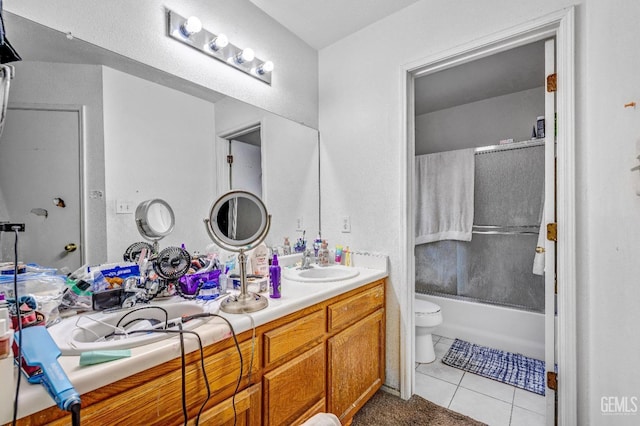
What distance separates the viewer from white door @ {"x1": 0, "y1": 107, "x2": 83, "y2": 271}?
1.04 m

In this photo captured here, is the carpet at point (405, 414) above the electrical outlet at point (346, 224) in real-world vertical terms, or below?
below

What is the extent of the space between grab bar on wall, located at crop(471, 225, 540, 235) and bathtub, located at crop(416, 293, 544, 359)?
2.27ft

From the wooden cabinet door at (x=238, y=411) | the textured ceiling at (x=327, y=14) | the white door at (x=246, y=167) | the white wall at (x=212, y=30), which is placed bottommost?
the wooden cabinet door at (x=238, y=411)

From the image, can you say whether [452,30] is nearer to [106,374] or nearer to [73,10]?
[73,10]

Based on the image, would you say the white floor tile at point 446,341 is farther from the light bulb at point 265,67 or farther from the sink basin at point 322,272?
the light bulb at point 265,67

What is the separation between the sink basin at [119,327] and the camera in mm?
770

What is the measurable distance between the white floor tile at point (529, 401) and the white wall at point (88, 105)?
243 centimetres

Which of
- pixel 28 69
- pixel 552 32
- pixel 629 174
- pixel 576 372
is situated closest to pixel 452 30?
pixel 552 32

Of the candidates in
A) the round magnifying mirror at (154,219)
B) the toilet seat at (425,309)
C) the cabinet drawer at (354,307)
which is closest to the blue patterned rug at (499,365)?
the toilet seat at (425,309)

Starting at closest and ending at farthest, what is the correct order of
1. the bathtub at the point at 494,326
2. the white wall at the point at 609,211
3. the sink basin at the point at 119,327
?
the sink basin at the point at 119,327 → the white wall at the point at 609,211 → the bathtub at the point at 494,326

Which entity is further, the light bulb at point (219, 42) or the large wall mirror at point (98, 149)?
the light bulb at point (219, 42)

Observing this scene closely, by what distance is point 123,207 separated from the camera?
4.23 ft

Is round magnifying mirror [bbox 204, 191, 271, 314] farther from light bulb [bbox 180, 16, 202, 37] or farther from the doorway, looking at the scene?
light bulb [bbox 180, 16, 202, 37]

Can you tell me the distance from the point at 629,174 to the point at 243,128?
1704mm
